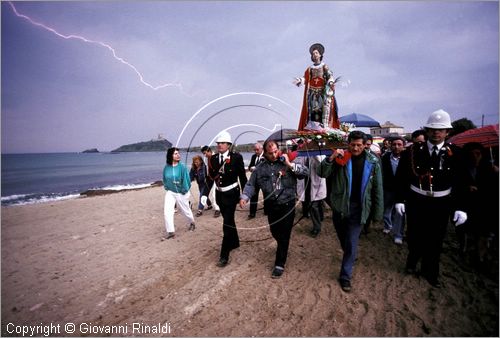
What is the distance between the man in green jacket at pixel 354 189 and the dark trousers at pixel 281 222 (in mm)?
898

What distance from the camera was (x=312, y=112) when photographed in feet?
20.5

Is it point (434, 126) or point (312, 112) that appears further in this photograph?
point (312, 112)

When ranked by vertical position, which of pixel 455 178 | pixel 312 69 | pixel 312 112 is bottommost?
pixel 455 178

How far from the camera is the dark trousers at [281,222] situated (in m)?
4.42

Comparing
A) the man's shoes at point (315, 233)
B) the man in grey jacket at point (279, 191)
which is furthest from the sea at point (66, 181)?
the man's shoes at point (315, 233)

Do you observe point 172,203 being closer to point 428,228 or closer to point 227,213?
point 227,213

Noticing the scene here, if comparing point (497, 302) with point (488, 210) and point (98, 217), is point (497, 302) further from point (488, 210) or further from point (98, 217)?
point (98, 217)

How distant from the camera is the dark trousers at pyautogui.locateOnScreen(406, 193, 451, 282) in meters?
3.88

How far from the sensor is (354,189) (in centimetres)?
406

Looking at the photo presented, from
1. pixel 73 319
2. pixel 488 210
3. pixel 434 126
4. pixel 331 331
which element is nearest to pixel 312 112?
pixel 434 126

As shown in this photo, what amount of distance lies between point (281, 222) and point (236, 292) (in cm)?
151

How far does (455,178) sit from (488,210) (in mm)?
1600

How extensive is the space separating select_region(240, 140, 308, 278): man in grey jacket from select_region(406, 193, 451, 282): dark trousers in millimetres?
2075

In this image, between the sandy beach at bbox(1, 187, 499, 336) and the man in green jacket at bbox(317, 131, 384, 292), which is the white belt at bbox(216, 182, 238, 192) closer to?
the sandy beach at bbox(1, 187, 499, 336)
